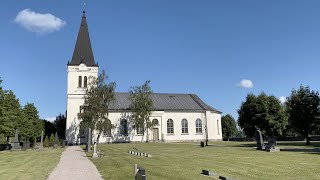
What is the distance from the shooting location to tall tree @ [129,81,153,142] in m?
58.7

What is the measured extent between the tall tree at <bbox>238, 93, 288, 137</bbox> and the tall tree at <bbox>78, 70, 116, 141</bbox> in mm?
23466

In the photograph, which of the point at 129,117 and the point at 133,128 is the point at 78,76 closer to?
the point at 129,117

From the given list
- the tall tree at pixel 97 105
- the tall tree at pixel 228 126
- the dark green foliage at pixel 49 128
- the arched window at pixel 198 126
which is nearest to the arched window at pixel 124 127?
the tall tree at pixel 97 105

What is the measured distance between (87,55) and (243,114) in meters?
33.1

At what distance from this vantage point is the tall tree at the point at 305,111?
4188 cm

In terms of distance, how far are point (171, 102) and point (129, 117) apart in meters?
11.4

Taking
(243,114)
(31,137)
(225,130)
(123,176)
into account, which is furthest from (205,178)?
(225,130)

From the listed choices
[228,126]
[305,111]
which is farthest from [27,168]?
[228,126]

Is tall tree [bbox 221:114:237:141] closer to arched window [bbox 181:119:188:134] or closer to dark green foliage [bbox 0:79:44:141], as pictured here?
arched window [bbox 181:119:188:134]

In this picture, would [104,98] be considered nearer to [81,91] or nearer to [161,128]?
[81,91]

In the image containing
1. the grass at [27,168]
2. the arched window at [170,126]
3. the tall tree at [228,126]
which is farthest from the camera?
the tall tree at [228,126]

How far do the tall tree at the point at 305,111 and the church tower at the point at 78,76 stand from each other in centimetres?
3683

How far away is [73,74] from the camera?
60.7 m

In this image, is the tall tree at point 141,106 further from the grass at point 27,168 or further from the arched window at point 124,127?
the grass at point 27,168
